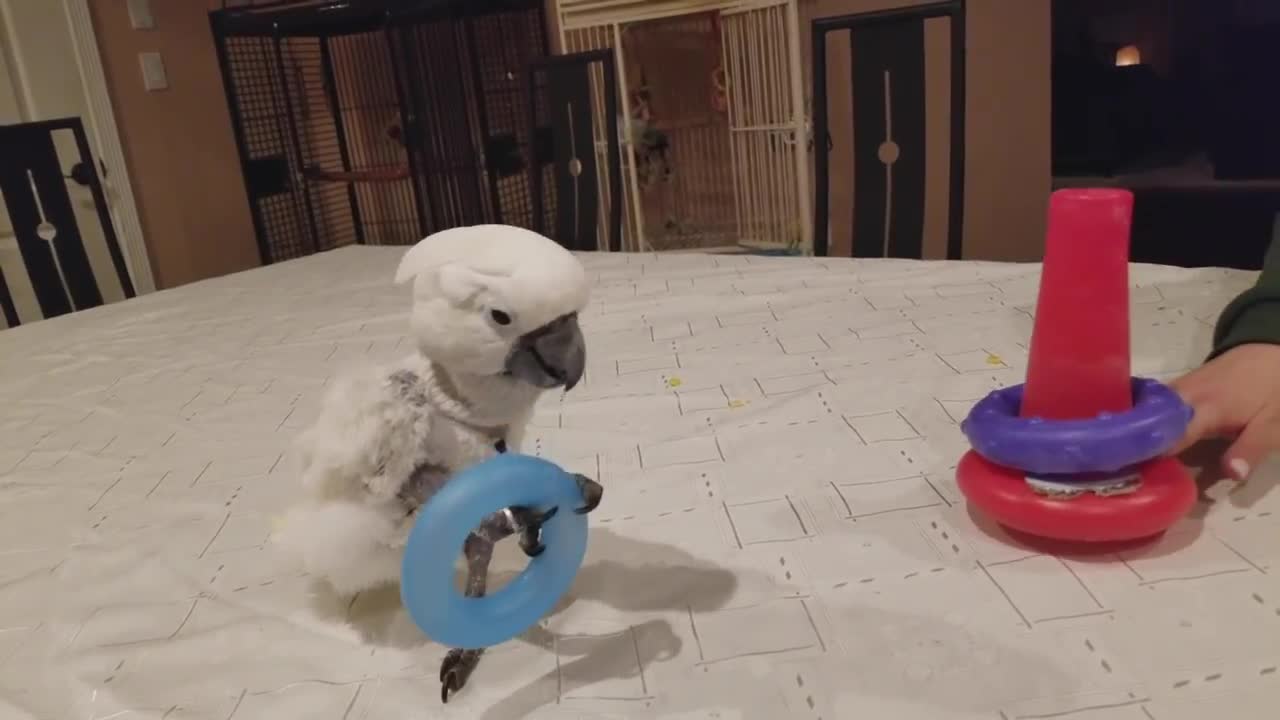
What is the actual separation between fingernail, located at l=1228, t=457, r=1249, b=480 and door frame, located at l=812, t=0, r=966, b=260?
85cm

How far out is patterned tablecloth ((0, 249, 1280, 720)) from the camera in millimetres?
467

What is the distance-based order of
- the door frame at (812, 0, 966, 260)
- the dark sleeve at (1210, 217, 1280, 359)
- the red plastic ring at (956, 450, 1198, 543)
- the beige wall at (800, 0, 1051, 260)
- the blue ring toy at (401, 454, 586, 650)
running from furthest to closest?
the beige wall at (800, 0, 1051, 260)
the door frame at (812, 0, 966, 260)
the dark sleeve at (1210, 217, 1280, 359)
the red plastic ring at (956, 450, 1198, 543)
the blue ring toy at (401, 454, 586, 650)

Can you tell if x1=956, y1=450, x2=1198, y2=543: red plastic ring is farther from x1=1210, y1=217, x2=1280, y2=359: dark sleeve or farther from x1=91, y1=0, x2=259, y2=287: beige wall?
x1=91, y1=0, x2=259, y2=287: beige wall

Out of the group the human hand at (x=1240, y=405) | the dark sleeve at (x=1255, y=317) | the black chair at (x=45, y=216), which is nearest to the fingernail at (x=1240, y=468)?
A: the human hand at (x=1240, y=405)

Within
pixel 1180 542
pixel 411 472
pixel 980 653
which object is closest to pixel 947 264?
pixel 1180 542

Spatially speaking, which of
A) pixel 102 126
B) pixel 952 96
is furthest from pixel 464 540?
pixel 102 126

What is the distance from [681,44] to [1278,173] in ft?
4.98

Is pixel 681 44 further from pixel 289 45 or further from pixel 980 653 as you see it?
pixel 980 653

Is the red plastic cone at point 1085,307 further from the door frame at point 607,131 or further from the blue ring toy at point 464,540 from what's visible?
the door frame at point 607,131

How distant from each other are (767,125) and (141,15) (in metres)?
1.87

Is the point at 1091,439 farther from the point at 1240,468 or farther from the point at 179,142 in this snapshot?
the point at 179,142

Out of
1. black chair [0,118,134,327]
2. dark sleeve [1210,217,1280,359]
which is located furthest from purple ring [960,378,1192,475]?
black chair [0,118,134,327]

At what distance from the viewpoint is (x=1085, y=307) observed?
54 centimetres

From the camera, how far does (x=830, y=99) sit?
238cm
